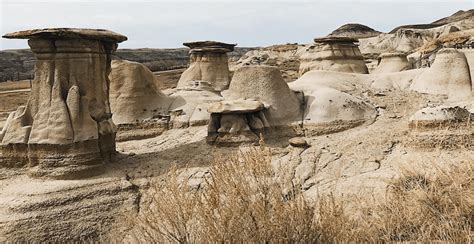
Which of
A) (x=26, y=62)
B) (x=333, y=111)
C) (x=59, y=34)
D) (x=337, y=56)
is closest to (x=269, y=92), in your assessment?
(x=333, y=111)

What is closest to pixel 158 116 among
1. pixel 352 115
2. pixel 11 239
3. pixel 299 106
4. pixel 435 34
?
pixel 299 106

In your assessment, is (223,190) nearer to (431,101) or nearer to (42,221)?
(42,221)

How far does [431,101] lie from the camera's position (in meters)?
9.19

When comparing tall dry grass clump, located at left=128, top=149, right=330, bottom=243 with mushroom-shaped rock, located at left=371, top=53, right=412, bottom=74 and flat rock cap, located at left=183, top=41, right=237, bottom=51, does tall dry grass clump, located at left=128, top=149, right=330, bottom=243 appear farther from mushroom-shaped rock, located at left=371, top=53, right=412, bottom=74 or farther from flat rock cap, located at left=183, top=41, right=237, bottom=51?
flat rock cap, located at left=183, top=41, right=237, bottom=51

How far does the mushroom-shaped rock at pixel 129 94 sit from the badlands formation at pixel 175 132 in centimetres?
2

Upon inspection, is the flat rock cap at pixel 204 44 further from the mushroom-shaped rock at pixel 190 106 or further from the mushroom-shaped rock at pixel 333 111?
the mushroom-shaped rock at pixel 333 111

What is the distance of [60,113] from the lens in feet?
23.1

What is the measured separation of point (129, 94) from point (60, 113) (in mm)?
2835

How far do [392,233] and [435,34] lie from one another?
76.6ft

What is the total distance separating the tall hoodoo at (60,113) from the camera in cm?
697

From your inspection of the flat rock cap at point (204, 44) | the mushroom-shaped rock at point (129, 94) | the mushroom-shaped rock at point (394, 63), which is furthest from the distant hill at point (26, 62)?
the mushroom-shaped rock at point (129, 94)

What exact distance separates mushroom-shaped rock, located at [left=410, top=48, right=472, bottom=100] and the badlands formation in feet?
0.06

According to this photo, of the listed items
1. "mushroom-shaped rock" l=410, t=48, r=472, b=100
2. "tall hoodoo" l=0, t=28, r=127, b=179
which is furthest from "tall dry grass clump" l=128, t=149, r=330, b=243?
"mushroom-shaped rock" l=410, t=48, r=472, b=100

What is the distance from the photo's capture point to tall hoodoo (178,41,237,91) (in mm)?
16312
